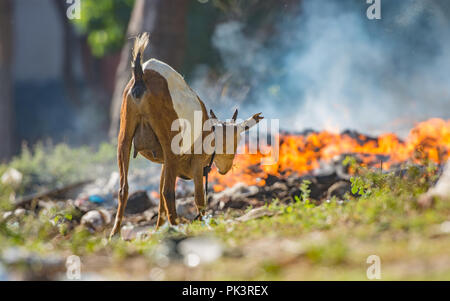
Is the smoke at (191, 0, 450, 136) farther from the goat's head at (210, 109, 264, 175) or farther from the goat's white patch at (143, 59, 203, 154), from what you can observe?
the goat's white patch at (143, 59, 203, 154)

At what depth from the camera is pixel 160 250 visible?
446 centimetres

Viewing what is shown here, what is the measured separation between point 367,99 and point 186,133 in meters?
8.91

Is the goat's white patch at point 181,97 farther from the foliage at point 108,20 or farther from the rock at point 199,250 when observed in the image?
the foliage at point 108,20

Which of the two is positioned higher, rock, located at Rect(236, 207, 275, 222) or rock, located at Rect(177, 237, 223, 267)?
rock, located at Rect(236, 207, 275, 222)

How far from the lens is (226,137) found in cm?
721

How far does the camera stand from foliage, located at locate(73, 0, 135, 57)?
57.4 ft

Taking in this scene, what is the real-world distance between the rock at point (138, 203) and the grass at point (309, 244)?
A: 9.81 feet

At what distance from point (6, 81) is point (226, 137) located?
11515 mm

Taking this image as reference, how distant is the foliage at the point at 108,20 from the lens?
57.4ft

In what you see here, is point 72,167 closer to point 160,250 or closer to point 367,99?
point 367,99

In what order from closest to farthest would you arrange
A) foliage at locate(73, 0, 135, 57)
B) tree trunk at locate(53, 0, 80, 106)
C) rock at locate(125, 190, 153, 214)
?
rock at locate(125, 190, 153, 214)
foliage at locate(73, 0, 135, 57)
tree trunk at locate(53, 0, 80, 106)

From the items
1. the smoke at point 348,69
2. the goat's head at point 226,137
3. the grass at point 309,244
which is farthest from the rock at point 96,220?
the smoke at point 348,69

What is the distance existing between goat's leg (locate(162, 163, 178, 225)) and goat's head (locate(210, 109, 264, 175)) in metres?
0.98

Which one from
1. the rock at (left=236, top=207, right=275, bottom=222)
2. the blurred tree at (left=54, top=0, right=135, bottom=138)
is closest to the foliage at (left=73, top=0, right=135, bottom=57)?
the blurred tree at (left=54, top=0, right=135, bottom=138)
